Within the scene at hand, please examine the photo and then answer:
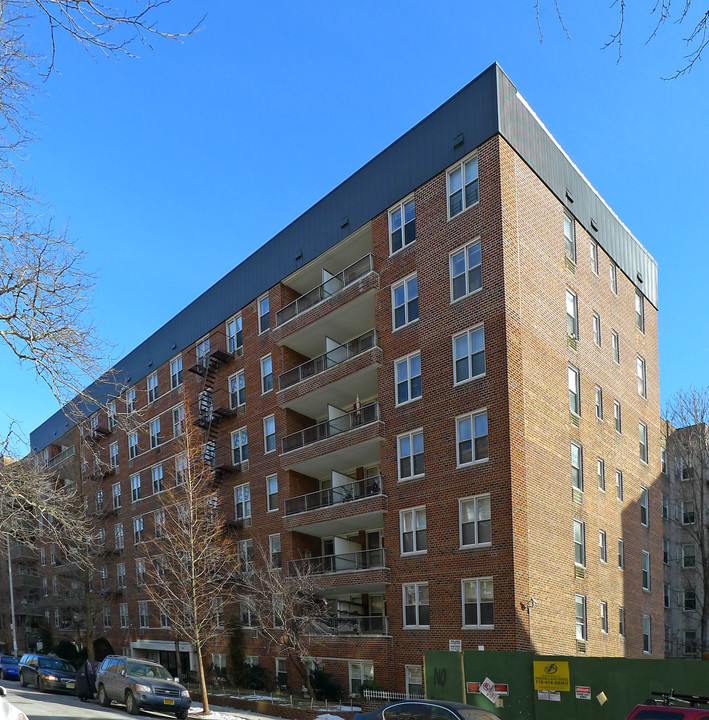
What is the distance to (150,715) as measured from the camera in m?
24.0

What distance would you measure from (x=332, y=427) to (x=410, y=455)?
17.0 ft

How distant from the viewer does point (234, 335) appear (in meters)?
40.7

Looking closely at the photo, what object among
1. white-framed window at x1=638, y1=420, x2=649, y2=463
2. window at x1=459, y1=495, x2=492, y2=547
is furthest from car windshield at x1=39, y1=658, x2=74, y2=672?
white-framed window at x1=638, y1=420, x2=649, y2=463

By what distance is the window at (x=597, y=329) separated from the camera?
104 ft

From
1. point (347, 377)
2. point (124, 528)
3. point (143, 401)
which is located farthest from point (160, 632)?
point (347, 377)

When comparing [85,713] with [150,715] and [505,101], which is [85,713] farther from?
[505,101]

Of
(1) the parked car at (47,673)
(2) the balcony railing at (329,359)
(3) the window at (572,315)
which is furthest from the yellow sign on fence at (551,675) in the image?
(1) the parked car at (47,673)

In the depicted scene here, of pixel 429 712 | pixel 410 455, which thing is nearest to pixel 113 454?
pixel 410 455

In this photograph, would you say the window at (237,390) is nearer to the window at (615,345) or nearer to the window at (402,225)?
the window at (402,225)

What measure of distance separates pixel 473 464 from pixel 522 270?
6721 mm

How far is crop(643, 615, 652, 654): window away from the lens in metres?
32.7

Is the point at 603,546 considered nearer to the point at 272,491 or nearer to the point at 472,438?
the point at 472,438

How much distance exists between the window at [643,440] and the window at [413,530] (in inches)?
529

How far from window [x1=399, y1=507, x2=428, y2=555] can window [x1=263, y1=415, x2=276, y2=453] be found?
1031cm
